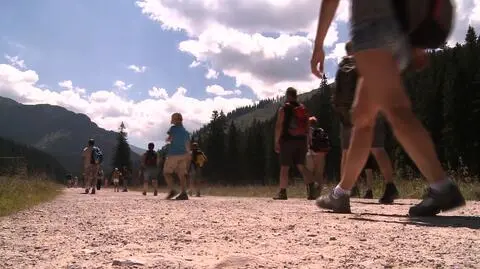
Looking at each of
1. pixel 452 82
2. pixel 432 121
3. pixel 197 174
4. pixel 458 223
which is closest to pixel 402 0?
pixel 458 223

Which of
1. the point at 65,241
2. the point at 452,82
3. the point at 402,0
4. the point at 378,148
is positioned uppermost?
the point at 452,82

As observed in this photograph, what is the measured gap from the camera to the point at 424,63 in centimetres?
340

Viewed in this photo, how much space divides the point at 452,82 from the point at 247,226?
213 feet

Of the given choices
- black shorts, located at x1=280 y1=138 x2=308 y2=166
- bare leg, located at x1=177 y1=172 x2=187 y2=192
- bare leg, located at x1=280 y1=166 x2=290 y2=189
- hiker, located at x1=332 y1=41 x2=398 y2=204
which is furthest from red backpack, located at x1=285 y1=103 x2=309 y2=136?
bare leg, located at x1=177 y1=172 x2=187 y2=192

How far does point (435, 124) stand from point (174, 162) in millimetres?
64348

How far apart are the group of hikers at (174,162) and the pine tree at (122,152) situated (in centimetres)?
8925

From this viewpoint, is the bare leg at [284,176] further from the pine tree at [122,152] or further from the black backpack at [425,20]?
the pine tree at [122,152]

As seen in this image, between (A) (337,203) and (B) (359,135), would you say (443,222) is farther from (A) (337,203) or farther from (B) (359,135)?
(A) (337,203)

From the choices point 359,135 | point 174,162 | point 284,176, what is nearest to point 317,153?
point 284,176

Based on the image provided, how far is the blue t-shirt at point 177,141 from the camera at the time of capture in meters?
10.3

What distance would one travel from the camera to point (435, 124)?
6794 cm

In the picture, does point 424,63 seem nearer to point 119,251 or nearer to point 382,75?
point 382,75

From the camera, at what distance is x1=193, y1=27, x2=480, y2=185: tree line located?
57812 mm

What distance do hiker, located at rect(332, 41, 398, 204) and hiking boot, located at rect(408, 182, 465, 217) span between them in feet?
6.37
